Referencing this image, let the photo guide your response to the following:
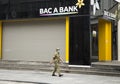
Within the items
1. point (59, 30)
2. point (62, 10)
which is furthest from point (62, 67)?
point (62, 10)

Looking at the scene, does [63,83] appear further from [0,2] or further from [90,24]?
[0,2]

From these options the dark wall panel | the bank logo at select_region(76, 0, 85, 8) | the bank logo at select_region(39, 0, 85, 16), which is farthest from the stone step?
the bank logo at select_region(76, 0, 85, 8)

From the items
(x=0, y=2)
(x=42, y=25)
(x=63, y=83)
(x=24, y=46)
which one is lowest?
(x=63, y=83)

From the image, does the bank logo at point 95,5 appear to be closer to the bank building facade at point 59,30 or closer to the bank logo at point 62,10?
the bank building facade at point 59,30

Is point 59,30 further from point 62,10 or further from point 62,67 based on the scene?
point 62,67

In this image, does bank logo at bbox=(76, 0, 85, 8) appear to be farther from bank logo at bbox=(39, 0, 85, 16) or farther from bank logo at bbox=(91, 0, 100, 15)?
bank logo at bbox=(91, 0, 100, 15)

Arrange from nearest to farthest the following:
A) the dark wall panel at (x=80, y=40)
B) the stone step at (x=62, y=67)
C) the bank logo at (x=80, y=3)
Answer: the stone step at (x=62, y=67)
the dark wall panel at (x=80, y=40)
the bank logo at (x=80, y=3)

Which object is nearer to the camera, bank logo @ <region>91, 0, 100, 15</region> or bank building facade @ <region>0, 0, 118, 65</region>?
bank building facade @ <region>0, 0, 118, 65</region>

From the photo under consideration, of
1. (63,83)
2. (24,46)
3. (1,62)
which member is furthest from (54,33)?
(63,83)

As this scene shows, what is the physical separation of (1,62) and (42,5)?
18.1 ft

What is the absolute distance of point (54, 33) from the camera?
86.5ft

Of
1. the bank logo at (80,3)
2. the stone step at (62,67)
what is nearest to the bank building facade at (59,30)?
the bank logo at (80,3)

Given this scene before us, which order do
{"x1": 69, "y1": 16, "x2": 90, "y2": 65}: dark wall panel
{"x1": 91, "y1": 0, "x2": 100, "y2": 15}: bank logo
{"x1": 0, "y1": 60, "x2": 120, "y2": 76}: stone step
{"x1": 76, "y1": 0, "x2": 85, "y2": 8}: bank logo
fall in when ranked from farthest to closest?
{"x1": 91, "y1": 0, "x2": 100, "y2": 15}: bank logo, {"x1": 76, "y1": 0, "x2": 85, "y2": 8}: bank logo, {"x1": 69, "y1": 16, "x2": 90, "y2": 65}: dark wall panel, {"x1": 0, "y1": 60, "x2": 120, "y2": 76}: stone step

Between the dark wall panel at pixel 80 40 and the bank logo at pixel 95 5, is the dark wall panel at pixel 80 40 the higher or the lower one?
the lower one
